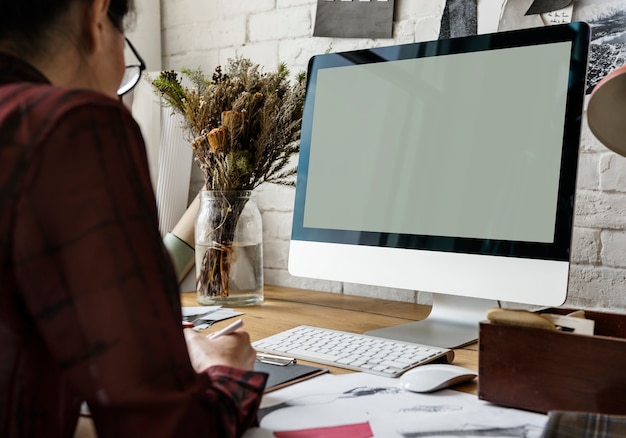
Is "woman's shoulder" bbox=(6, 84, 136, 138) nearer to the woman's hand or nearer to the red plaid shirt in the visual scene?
the red plaid shirt

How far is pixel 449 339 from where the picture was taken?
113cm

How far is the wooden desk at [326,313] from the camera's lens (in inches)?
48.8

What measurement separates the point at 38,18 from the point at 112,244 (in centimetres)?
23

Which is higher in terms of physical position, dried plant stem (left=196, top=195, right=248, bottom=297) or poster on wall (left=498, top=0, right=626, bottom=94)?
poster on wall (left=498, top=0, right=626, bottom=94)

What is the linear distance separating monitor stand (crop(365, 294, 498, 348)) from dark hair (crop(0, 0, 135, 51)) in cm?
75

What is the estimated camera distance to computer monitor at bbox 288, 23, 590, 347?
1022mm

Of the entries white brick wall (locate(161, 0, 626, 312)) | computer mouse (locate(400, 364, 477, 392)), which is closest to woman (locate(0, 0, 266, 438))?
computer mouse (locate(400, 364, 477, 392))

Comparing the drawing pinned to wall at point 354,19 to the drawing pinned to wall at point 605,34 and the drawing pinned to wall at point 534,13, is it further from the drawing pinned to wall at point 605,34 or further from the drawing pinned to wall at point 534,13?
the drawing pinned to wall at point 605,34

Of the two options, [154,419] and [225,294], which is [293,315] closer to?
[225,294]

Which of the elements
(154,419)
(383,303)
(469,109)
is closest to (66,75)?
(154,419)

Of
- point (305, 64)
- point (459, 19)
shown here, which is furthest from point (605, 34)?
point (305, 64)

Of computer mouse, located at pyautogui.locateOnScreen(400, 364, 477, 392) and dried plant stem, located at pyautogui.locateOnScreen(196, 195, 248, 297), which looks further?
dried plant stem, located at pyautogui.locateOnScreen(196, 195, 248, 297)

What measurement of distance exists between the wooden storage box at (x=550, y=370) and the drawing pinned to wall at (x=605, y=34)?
0.71 m

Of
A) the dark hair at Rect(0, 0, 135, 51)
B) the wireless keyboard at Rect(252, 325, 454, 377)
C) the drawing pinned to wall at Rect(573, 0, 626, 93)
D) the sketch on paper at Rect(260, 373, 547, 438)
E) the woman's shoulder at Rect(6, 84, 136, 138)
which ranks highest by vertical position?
the drawing pinned to wall at Rect(573, 0, 626, 93)
